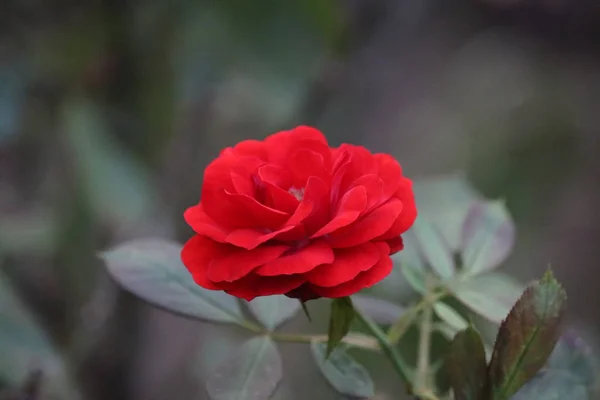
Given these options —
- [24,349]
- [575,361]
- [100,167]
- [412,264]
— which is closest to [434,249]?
[412,264]

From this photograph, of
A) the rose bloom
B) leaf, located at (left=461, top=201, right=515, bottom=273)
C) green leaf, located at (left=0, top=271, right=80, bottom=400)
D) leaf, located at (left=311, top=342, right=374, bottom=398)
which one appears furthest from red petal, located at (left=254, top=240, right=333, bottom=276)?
green leaf, located at (left=0, top=271, right=80, bottom=400)

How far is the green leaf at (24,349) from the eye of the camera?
744 mm

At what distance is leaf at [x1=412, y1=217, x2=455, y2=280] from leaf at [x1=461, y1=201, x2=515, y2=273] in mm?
14

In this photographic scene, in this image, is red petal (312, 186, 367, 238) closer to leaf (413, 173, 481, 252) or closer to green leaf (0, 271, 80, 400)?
leaf (413, 173, 481, 252)

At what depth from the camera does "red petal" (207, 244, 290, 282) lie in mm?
291

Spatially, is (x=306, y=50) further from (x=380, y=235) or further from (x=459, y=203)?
(x=380, y=235)

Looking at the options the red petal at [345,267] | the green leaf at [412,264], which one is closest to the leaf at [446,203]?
the green leaf at [412,264]

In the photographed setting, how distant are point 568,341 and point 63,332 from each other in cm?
84

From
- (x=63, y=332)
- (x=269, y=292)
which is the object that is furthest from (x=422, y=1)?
(x=269, y=292)

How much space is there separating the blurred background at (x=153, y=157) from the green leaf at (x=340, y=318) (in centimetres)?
52

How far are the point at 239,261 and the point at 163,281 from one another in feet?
0.44

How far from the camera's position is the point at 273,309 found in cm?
43

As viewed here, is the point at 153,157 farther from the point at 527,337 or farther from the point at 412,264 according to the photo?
the point at 527,337

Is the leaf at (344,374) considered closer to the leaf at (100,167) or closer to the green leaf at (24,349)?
the green leaf at (24,349)
